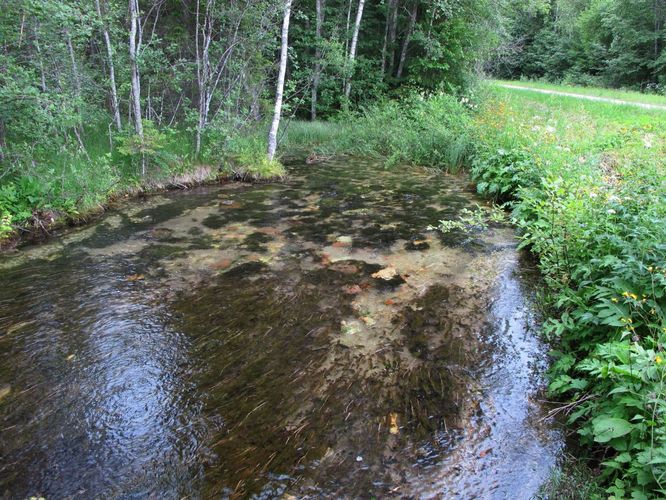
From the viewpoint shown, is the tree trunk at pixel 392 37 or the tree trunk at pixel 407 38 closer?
the tree trunk at pixel 407 38

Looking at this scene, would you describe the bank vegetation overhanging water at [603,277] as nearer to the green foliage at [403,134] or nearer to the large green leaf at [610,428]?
the large green leaf at [610,428]

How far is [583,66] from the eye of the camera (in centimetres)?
3475

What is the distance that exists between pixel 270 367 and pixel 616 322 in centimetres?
266

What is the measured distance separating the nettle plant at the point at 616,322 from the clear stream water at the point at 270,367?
0.38 metres

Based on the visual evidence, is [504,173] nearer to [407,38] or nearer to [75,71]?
[75,71]

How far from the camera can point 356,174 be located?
38.1ft

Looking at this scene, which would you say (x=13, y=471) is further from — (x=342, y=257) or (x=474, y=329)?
(x=342, y=257)

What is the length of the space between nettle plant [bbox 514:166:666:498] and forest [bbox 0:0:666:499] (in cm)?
2

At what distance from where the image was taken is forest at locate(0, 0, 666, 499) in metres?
3.02

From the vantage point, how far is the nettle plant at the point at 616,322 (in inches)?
98.7

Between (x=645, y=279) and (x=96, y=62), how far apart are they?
37.3 feet

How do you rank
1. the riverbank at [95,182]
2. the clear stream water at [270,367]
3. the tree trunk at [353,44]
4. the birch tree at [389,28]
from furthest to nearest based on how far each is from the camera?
the birch tree at [389,28] < the tree trunk at [353,44] < the riverbank at [95,182] < the clear stream water at [270,367]

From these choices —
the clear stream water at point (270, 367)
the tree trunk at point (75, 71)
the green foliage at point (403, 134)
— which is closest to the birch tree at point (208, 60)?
the tree trunk at point (75, 71)

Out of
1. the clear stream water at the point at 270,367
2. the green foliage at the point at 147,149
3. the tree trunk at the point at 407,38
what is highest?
the tree trunk at the point at 407,38
